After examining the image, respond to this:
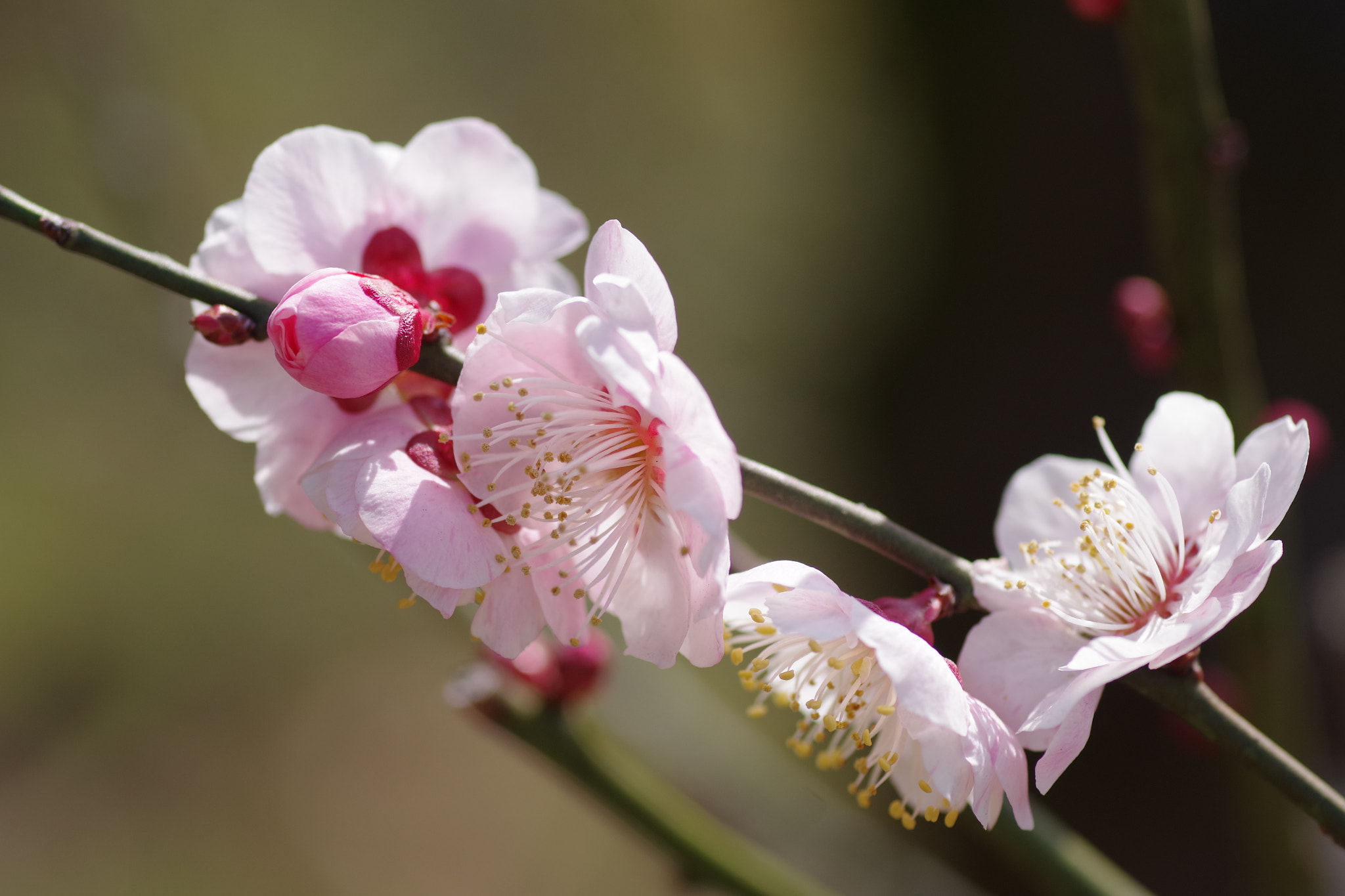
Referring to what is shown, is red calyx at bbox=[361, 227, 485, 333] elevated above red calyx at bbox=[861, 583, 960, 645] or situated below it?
above

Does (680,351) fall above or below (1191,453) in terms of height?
below

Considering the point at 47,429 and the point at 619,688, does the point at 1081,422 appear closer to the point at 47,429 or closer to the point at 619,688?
the point at 619,688

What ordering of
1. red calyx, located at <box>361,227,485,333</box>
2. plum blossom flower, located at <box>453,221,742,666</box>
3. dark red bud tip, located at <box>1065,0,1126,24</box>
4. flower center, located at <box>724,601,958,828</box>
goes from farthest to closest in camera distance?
dark red bud tip, located at <box>1065,0,1126,24</box>
red calyx, located at <box>361,227,485,333</box>
flower center, located at <box>724,601,958,828</box>
plum blossom flower, located at <box>453,221,742,666</box>

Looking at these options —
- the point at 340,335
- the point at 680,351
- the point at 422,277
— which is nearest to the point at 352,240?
the point at 422,277

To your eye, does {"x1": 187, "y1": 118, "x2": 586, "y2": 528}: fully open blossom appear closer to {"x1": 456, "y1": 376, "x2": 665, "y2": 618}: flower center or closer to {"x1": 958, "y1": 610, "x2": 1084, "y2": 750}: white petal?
{"x1": 456, "y1": 376, "x2": 665, "y2": 618}: flower center

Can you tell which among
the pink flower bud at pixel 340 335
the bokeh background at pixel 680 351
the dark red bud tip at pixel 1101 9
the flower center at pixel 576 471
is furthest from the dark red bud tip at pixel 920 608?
the bokeh background at pixel 680 351

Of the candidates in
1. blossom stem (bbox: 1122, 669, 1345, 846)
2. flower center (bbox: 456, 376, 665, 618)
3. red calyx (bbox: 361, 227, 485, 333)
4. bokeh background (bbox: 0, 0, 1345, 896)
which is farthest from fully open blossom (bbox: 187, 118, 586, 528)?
bokeh background (bbox: 0, 0, 1345, 896)

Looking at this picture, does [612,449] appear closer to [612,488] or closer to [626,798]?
[612,488]

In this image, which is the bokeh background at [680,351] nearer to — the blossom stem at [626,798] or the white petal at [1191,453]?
the blossom stem at [626,798]
